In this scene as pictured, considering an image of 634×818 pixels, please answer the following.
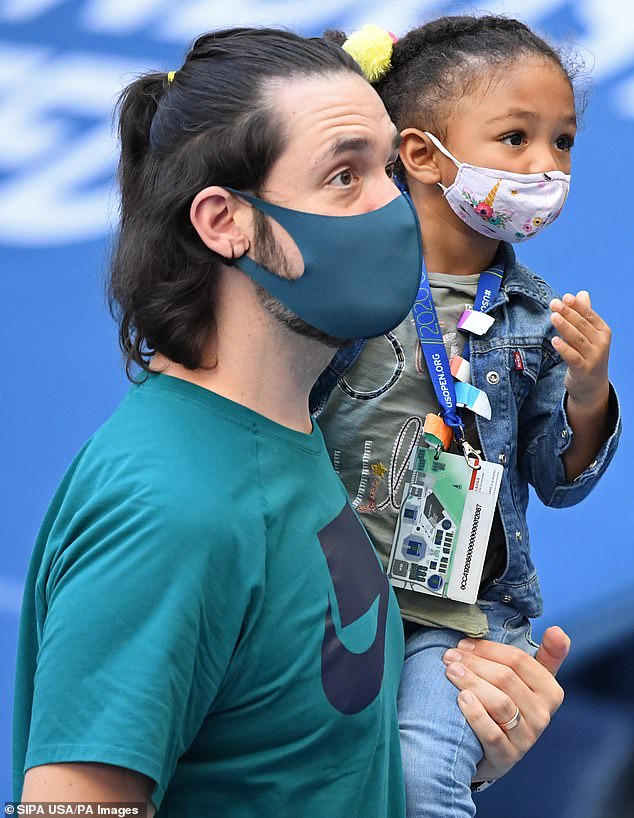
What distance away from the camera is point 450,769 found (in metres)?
1.72

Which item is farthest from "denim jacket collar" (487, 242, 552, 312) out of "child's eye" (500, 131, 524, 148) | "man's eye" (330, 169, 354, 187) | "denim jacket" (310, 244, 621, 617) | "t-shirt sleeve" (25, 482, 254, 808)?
"t-shirt sleeve" (25, 482, 254, 808)

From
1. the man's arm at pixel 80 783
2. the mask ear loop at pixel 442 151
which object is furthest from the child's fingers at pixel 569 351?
the man's arm at pixel 80 783

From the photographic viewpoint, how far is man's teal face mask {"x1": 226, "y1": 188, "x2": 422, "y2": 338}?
4.88ft

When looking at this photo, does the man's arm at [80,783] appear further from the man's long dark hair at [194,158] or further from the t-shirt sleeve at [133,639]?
the man's long dark hair at [194,158]

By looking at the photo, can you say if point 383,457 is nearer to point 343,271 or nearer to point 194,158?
point 343,271

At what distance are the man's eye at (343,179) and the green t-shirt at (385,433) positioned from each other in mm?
449

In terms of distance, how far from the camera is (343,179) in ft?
4.97

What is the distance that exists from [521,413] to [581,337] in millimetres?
276

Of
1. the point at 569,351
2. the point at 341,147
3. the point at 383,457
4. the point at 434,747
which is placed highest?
the point at 341,147

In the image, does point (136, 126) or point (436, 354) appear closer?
point (136, 126)

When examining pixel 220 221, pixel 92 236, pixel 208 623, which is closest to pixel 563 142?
pixel 220 221

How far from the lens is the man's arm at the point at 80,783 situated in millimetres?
1233

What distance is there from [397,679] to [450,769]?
0.51 feet

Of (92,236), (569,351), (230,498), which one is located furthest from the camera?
(92,236)
